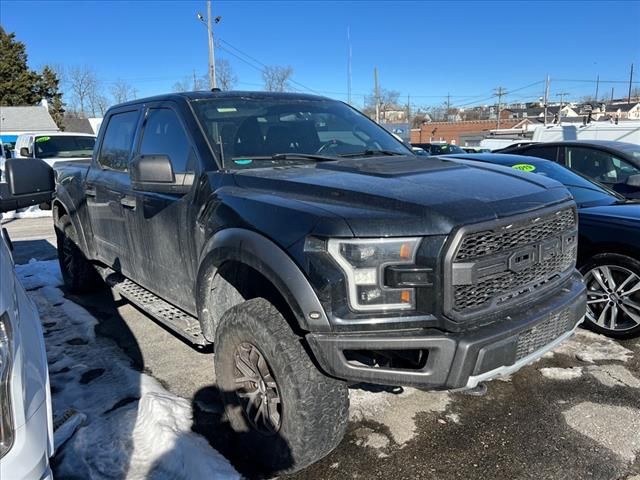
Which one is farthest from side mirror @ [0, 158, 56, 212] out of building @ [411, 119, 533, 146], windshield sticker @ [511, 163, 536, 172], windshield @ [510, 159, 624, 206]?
building @ [411, 119, 533, 146]

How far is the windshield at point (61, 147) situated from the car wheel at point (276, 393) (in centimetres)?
1307

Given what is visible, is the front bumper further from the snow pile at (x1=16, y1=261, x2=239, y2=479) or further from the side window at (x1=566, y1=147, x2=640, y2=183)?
the side window at (x1=566, y1=147, x2=640, y2=183)

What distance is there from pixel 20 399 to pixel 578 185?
5.23 meters

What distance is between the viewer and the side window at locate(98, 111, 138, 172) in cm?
412

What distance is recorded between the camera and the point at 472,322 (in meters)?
2.16

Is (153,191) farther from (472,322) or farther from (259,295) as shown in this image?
(472,322)

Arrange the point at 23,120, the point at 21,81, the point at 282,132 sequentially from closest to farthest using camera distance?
1. the point at 282,132
2. the point at 23,120
3. the point at 21,81

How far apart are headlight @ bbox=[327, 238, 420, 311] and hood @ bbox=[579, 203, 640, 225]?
9.44 ft

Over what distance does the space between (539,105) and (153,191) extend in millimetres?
102198

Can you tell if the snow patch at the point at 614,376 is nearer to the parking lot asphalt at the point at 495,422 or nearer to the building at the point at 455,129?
the parking lot asphalt at the point at 495,422

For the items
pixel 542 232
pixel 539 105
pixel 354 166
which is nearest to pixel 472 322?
pixel 542 232

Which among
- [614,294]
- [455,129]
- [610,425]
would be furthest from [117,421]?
[455,129]

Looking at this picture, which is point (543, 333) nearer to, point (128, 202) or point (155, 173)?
point (155, 173)

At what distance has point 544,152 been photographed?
7.09 m
